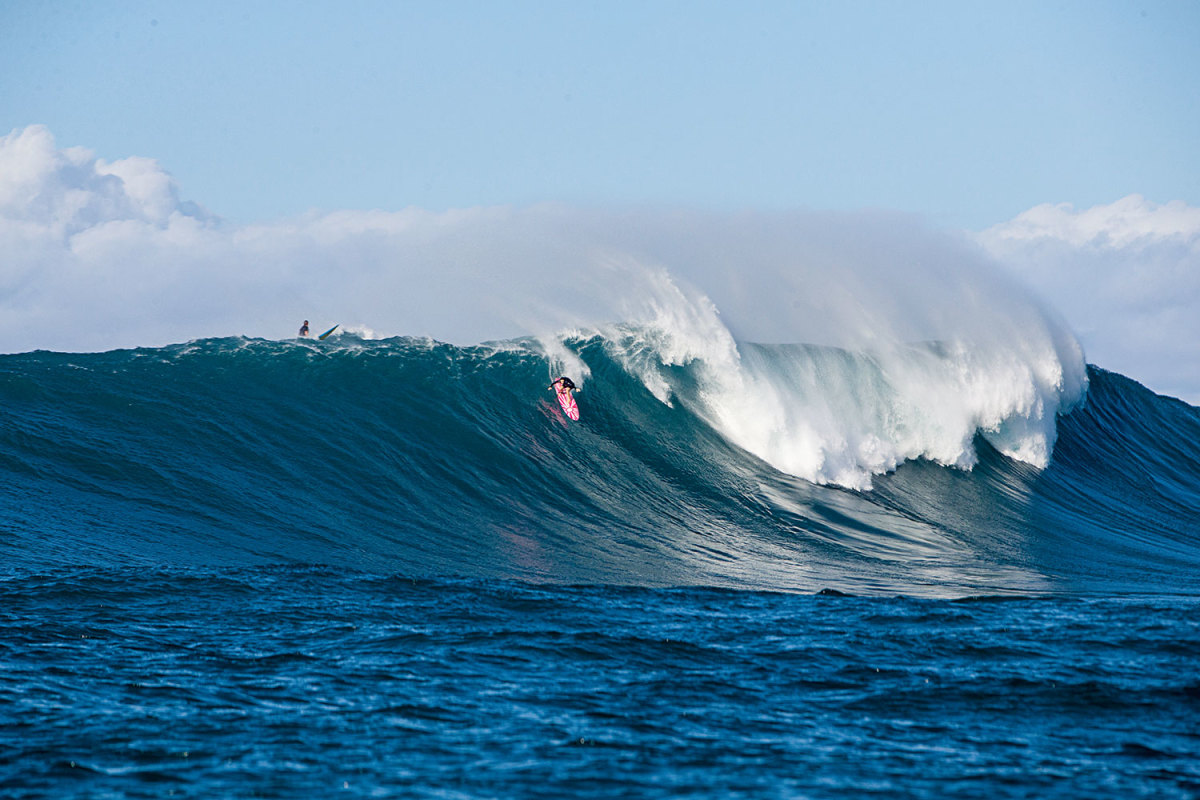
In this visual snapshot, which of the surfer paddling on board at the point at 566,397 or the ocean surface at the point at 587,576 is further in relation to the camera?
the surfer paddling on board at the point at 566,397

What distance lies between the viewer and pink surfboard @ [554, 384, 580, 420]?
16122 millimetres

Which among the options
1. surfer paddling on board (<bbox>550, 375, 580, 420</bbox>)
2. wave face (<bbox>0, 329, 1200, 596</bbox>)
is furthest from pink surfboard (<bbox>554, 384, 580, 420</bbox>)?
wave face (<bbox>0, 329, 1200, 596</bbox>)

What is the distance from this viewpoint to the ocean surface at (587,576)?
484 centimetres

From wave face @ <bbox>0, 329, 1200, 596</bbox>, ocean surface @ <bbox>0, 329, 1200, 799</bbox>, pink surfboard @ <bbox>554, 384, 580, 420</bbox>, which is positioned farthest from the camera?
pink surfboard @ <bbox>554, 384, 580, 420</bbox>

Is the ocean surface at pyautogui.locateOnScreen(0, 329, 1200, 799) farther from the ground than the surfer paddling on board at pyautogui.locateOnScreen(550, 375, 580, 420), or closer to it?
closer to it

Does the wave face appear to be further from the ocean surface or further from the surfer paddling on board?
the surfer paddling on board

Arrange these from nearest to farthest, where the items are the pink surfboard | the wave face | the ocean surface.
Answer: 1. the ocean surface
2. the wave face
3. the pink surfboard

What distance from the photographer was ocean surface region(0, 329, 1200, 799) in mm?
4844

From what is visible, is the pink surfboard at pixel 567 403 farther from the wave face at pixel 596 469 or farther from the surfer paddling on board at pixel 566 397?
the wave face at pixel 596 469

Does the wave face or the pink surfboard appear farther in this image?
the pink surfboard

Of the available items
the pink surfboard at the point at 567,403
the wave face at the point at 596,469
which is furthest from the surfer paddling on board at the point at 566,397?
the wave face at the point at 596,469

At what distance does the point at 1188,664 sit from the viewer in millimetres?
6441

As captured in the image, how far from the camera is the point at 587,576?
32.4 ft

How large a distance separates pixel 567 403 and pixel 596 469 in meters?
2.00
